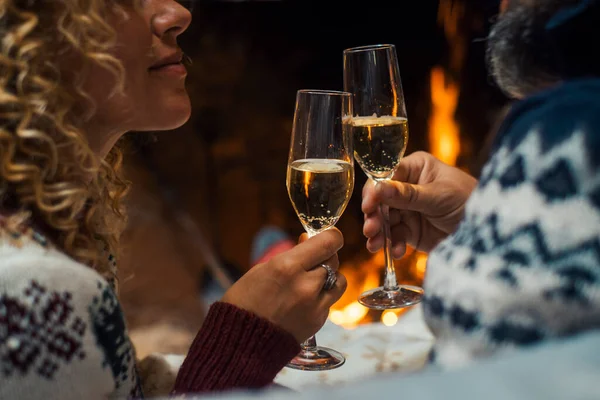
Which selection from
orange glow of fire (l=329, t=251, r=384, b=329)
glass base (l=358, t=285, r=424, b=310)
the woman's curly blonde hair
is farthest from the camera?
orange glow of fire (l=329, t=251, r=384, b=329)

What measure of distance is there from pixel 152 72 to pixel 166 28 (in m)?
0.07

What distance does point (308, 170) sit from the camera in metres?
0.98

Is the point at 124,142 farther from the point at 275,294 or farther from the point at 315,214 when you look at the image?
the point at 275,294

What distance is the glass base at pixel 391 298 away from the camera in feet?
3.75

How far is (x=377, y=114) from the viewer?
3.78 feet

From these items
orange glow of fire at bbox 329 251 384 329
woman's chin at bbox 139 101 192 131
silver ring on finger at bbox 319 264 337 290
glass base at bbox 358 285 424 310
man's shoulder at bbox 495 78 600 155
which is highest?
woman's chin at bbox 139 101 192 131

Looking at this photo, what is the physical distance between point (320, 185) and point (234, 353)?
0.29m

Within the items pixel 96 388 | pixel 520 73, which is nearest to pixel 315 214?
pixel 96 388

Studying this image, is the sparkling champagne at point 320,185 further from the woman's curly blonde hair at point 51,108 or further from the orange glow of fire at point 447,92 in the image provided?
the orange glow of fire at point 447,92

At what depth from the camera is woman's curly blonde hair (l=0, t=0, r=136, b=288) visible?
0.80 meters

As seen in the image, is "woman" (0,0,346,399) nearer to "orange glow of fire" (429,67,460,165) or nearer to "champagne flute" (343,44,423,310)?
"champagne flute" (343,44,423,310)

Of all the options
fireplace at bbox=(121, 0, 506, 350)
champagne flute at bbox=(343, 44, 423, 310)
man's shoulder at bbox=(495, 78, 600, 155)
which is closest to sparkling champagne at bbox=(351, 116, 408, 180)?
champagne flute at bbox=(343, 44, 423, 310)

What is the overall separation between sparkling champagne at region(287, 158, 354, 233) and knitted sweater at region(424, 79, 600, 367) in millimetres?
523

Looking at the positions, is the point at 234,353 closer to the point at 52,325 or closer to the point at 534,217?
the point at 52,325
